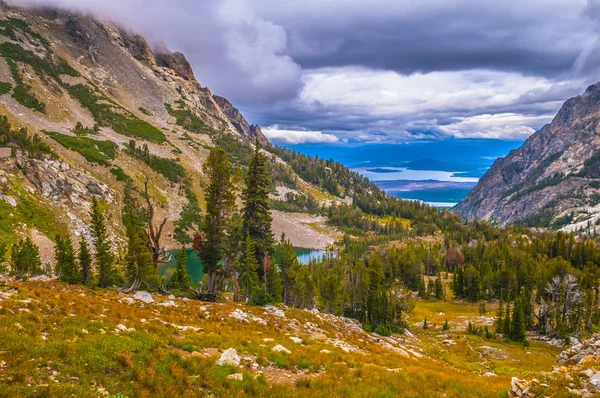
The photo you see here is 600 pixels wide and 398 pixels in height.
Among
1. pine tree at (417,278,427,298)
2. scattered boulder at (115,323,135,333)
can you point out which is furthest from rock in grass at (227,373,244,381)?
pine tree at (417,278,427,298)

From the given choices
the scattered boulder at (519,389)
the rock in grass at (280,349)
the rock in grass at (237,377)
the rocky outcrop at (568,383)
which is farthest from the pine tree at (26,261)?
the rocky outcrop at (568,383)

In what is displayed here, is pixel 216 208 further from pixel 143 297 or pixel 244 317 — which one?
pixel 244 317

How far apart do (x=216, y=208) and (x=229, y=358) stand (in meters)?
29.2

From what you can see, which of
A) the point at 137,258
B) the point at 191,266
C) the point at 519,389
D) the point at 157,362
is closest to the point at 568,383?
the point at 519,389

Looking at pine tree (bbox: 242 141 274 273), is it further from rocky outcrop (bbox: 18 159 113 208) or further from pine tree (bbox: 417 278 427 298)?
pine tree (bbox: 417 278 427 298)

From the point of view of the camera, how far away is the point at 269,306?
40938 millimetres

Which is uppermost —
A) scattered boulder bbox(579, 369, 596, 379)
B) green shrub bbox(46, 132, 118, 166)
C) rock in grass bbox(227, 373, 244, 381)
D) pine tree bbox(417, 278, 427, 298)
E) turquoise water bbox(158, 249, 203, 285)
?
green shrub bbox(46, 132, 118, 166)

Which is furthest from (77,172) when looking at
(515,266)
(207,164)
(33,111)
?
(515,266)

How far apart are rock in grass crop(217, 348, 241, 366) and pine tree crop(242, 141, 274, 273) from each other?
30649mm

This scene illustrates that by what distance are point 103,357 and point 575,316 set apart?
104 metres

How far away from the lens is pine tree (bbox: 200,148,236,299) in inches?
1683

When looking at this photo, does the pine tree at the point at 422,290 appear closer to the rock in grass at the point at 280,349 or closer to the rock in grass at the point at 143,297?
the rock in grass at the point at 143,297

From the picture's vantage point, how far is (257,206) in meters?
48.4

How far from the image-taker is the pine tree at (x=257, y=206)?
154ft
